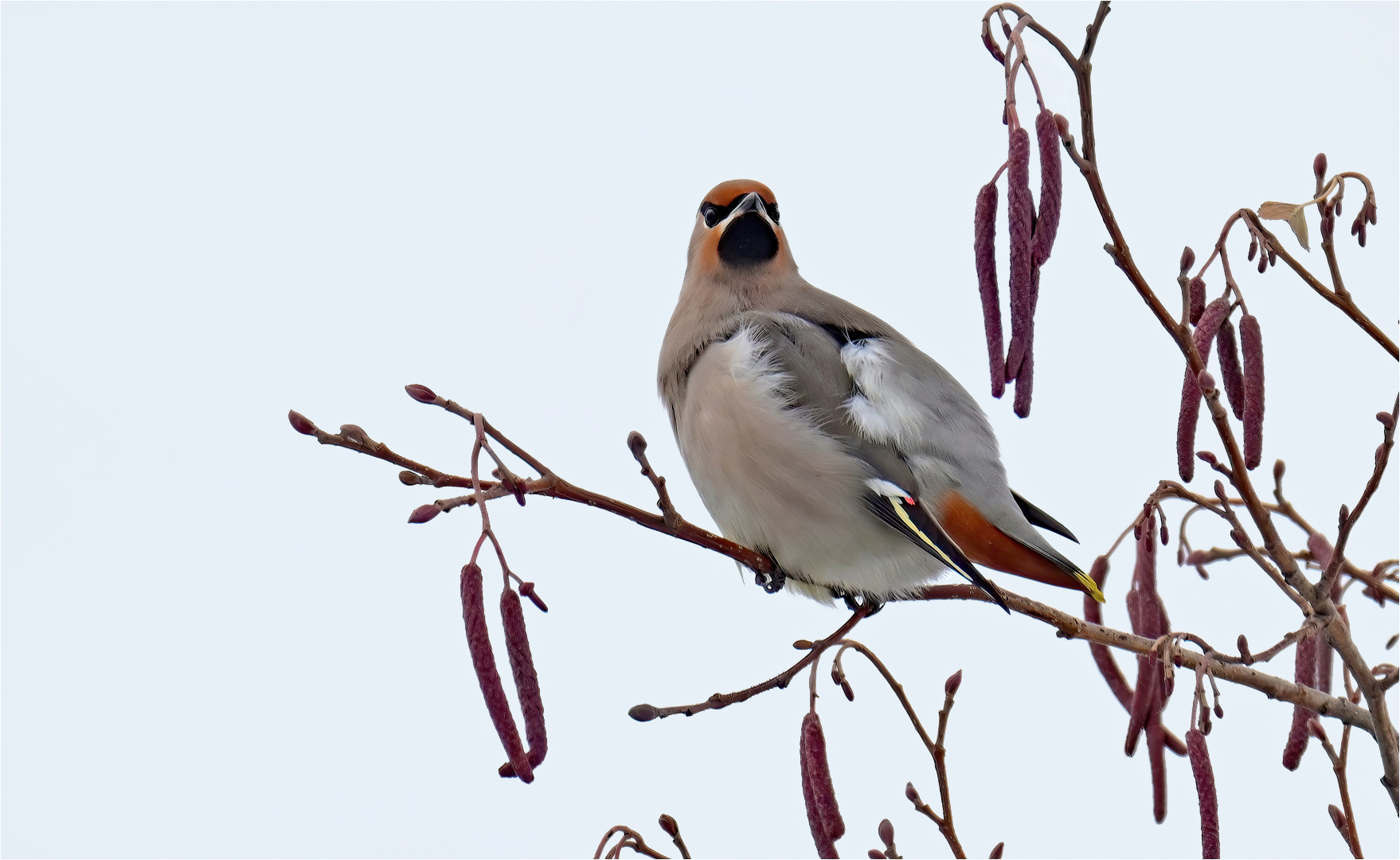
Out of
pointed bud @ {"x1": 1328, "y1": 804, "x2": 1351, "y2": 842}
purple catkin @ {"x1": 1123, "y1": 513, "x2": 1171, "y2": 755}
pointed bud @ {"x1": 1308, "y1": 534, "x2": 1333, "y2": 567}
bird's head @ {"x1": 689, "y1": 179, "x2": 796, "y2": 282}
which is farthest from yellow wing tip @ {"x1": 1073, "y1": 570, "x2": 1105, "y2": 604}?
bird's head @ {"x1": 689, "y1": 179, "x2": 796, "y2": 282}

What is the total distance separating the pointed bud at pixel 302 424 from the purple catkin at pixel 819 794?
76cm

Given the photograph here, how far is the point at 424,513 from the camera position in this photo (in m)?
1.41

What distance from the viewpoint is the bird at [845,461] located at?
2.48 m

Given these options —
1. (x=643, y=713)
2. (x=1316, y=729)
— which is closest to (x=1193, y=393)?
(x=1316, y=729)

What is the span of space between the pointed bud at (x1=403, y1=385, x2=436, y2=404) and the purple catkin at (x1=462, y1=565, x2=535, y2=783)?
0.72ft

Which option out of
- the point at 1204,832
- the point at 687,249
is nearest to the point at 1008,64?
the point at 1204,832

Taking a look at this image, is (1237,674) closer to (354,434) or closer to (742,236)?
(354,434)

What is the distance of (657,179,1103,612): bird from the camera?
2482 mm

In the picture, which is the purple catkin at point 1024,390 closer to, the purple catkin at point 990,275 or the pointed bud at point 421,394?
the purple catkin at point 990,275

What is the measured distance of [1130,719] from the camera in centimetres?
212

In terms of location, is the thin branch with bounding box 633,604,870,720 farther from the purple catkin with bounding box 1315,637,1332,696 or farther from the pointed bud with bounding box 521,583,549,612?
the purple catkin with bounding box 1315,637,1332,696

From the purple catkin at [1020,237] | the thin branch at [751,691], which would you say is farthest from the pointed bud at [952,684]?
the purple catkin at [1020,237]

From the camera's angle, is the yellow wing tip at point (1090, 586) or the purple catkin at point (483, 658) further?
the yellow wing tip at point (1090, 586)

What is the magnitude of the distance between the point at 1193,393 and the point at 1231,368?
0.22 meters
